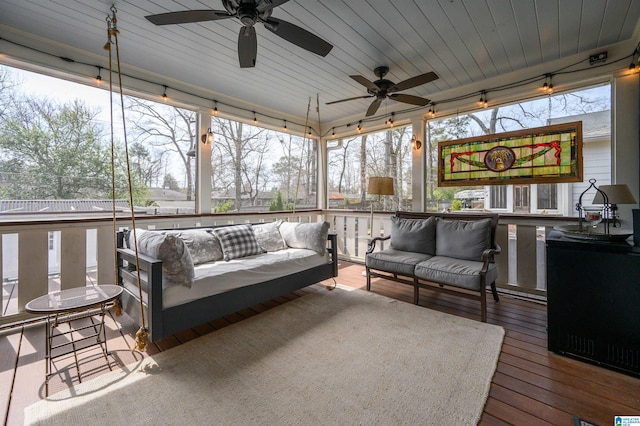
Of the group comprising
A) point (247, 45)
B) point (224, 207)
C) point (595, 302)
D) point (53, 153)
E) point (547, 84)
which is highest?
point (547, 84)

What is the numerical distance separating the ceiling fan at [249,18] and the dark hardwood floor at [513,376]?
242cm

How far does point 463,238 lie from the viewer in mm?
3305

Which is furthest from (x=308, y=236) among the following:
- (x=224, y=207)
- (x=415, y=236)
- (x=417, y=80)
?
(x=417, y=80)

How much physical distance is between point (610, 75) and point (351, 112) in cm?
320

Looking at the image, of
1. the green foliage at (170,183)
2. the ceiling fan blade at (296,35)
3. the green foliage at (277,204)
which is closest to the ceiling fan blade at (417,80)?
the ceiling fan blade at (296,35)

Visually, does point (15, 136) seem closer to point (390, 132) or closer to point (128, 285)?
point (128, 285)

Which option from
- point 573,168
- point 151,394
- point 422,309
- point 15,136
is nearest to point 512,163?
point 573,168

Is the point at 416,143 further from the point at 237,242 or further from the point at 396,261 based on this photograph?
the point at 237,242

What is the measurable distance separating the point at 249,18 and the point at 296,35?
358mm

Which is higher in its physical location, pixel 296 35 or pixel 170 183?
pixel 296 35

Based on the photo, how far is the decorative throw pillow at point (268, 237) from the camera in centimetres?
353

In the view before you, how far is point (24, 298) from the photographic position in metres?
2.67

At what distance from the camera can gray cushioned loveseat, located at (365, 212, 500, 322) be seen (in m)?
2.80

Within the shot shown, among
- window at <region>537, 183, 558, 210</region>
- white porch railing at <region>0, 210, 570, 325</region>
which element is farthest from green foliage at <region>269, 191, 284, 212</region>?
window at <region>537, 183, 558, 210</region>
